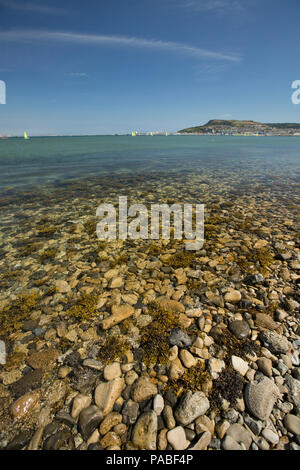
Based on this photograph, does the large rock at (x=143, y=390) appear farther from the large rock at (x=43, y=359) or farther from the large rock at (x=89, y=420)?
the large rock at (x=43, y=359)

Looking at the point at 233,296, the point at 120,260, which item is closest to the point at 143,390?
the point at 233,296

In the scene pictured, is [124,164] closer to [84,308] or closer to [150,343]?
[84,308]

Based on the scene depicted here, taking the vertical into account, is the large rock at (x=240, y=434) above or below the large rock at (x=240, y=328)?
below

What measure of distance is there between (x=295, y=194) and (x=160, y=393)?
60.7 ft

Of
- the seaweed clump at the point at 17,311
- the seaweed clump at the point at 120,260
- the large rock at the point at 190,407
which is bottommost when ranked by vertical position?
the large rock at the point at 190,407

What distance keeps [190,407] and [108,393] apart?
4.43 ft

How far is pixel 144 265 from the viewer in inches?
289

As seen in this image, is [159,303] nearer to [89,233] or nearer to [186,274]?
[186,274]

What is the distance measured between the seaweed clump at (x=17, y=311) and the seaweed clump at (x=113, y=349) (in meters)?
2.27

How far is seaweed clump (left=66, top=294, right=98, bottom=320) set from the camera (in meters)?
5.29

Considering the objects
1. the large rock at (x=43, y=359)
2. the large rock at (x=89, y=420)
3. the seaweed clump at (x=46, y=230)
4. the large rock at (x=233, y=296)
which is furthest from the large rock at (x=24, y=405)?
the seaweed clump at (x=46, y=230)

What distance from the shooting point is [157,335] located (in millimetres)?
4621

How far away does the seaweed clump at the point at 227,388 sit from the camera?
341 centimetres
